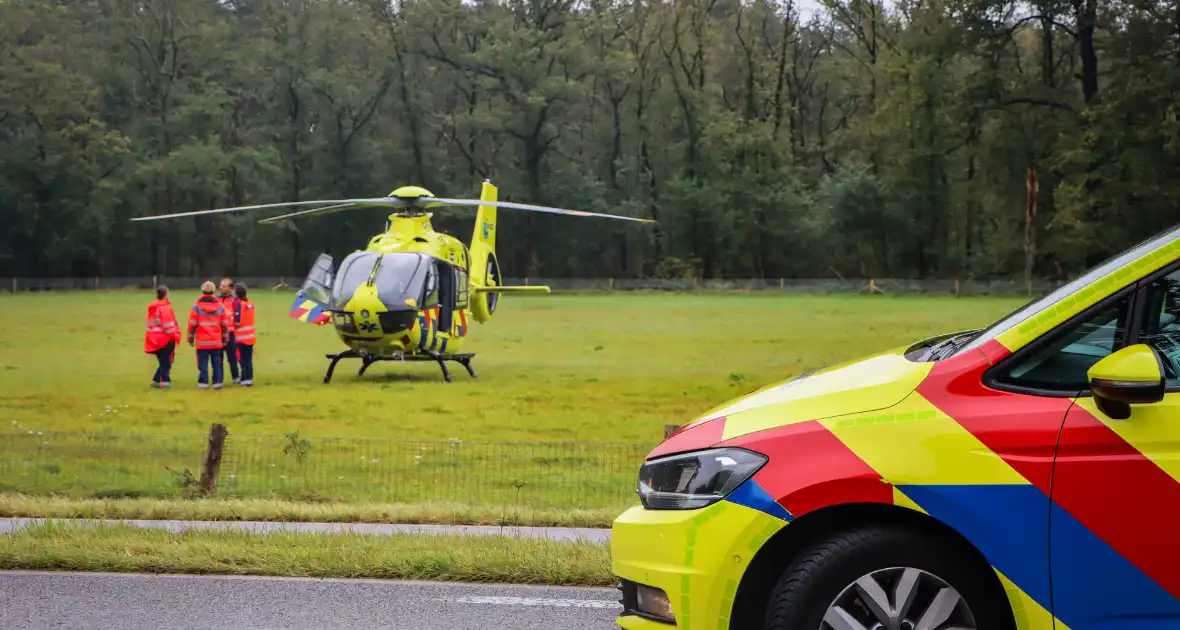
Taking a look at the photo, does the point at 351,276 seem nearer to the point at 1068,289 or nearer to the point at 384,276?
the point at 384,276

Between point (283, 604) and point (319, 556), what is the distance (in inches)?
38.1

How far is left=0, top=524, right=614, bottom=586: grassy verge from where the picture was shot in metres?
7.30

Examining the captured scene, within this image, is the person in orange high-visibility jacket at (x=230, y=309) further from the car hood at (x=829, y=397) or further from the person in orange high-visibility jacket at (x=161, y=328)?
the car hood at (x=829, y=397)

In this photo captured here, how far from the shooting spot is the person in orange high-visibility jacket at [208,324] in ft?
72.0

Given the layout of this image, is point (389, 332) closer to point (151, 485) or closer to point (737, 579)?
point (151, 485)

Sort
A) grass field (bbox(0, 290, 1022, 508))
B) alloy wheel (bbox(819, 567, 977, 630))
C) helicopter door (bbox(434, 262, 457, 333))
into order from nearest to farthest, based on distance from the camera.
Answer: alloy wheel (bbox(819, 567, 977, 630)) → grass field (bbox(0, 290, 1022, 508)) → helicopter door (bbox(434, 262, 457, 333))

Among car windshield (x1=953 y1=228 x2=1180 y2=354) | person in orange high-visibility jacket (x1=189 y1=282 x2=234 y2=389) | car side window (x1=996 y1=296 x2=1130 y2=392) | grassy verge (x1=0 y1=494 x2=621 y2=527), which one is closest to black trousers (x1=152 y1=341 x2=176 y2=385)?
person in orange high-visibility jacket (x1=189 y1=282 x2=234 y2=389)

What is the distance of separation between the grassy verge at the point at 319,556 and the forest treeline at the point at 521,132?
59.2 metres

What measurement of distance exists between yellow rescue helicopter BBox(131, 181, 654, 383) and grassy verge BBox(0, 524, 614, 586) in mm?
15335

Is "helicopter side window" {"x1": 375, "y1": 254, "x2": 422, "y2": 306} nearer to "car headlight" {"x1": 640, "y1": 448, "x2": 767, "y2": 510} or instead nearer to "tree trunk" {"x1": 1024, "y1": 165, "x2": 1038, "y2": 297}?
"car headlight" {"x1": 640, "y1": 448, "x2": 767, "y2": 510}

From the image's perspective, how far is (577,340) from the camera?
3800 centimetres

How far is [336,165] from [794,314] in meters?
34.2

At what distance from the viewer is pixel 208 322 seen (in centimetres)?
2205

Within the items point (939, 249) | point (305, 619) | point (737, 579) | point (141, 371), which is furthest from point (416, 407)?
point (939, 249)
